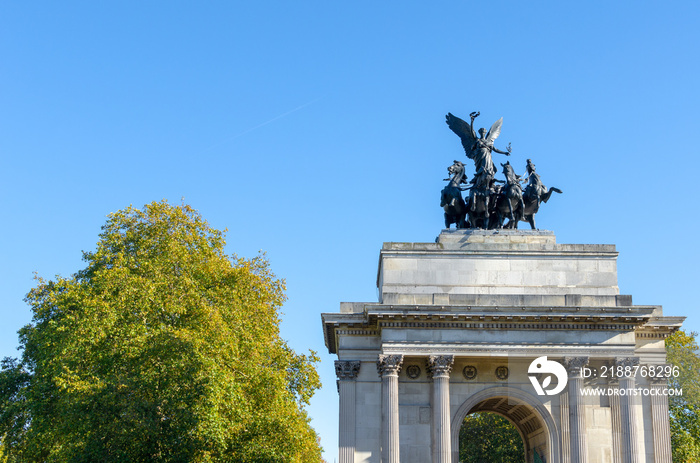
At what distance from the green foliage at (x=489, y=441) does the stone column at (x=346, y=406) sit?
25194 millimetres

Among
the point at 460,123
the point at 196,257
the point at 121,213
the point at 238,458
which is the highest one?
the point at 460,123

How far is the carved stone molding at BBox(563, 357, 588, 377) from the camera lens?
3216cm

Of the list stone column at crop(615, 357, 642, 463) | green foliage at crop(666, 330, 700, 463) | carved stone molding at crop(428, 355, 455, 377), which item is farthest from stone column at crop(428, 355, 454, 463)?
green foliage at crop(666, 330, 700, 463)

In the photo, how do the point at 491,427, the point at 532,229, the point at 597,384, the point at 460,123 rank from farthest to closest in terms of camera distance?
the point at 491,427, the point at 460,123, the point at 532,229, the point at 597,384

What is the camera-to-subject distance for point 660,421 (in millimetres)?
33094

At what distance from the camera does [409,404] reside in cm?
3338

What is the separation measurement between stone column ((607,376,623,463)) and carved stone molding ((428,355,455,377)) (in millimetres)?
6178

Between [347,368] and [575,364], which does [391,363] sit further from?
[575,364]

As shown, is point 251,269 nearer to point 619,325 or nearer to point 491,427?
point 619,325

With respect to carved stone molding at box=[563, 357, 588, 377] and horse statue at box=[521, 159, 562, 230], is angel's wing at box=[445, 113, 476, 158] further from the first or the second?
carved stone molding at box=[563, 357, 588, 377]

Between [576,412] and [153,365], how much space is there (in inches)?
613

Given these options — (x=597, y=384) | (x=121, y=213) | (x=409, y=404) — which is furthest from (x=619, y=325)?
(x=121, y=213)

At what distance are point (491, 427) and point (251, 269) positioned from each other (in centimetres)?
2499

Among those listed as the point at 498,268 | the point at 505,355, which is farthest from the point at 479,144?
the point at 505,355
